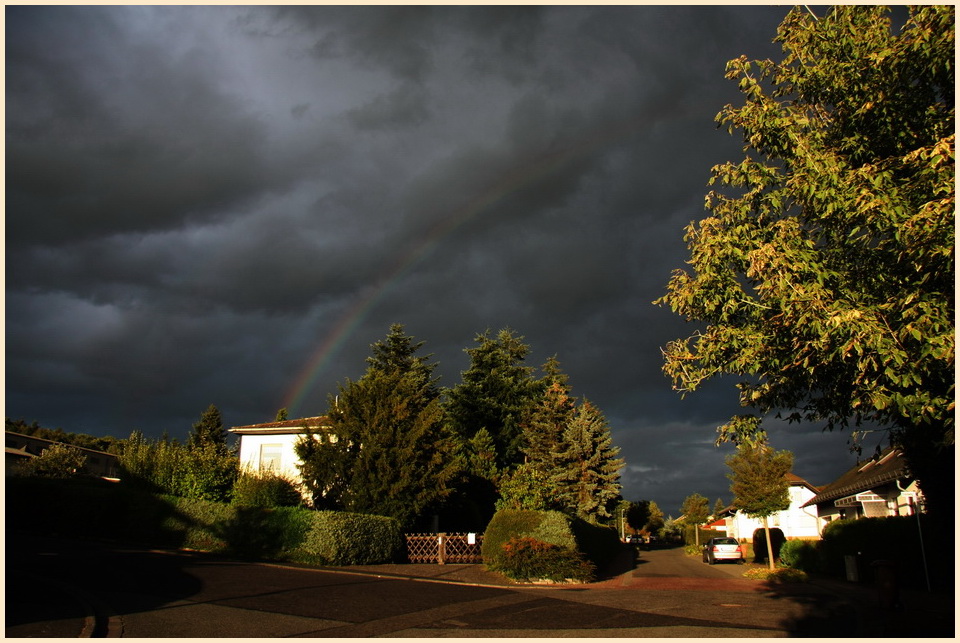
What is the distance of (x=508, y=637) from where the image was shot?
402 inches

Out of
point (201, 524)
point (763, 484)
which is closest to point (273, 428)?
point (201, 524)

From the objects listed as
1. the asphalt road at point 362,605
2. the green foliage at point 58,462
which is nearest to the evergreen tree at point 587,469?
the asphalt road at point 362,605

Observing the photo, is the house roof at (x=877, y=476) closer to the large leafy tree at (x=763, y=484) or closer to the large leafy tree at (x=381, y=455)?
the large leafy tree at (x=763, y=484)

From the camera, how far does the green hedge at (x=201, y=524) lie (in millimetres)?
23547

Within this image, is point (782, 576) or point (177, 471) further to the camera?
point (177, 471)

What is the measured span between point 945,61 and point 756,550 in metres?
33.0

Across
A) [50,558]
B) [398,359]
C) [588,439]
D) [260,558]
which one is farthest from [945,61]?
[398,359]

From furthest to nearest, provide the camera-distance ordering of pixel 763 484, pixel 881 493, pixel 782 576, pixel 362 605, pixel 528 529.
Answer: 1. pixel 763 484
2. pixel 881 493
3. pixel 528 529
4. pixel 782 576
5. pixel 362 605

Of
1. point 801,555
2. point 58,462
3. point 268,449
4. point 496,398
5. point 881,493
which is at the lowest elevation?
point 801,555

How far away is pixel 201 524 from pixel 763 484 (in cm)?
2385

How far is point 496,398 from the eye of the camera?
5488 centimetres

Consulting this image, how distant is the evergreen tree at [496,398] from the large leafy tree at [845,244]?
4165 cm

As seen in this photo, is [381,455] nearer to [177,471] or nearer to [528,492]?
[528,492]

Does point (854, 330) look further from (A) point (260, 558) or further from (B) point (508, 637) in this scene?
(A) point (260, 558)
